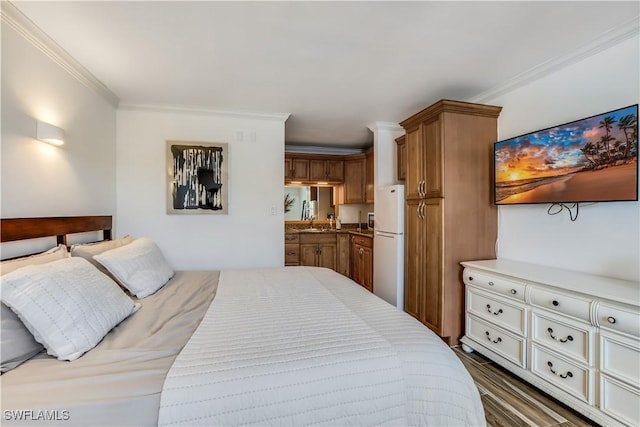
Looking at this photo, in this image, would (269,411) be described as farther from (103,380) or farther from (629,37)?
(629,37)

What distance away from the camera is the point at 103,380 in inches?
39.4

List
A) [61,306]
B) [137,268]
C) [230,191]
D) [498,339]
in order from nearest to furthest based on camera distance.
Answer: [61,306] < [137,268] < [498,339] < [230,191]

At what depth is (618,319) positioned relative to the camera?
154cm

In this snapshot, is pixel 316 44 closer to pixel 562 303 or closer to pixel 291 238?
pixel 562 303

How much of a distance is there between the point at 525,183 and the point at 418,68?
1.29m

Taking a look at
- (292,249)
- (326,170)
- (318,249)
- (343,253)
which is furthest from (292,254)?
(326,170)

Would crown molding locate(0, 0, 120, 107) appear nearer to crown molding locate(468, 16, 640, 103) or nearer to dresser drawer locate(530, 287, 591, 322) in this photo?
crown molding locate(468, 16, 640, 103)

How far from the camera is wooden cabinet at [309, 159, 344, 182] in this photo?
514 cm

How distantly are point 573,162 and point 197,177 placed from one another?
3480mm

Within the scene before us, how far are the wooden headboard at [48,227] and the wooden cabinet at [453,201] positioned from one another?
3082mm

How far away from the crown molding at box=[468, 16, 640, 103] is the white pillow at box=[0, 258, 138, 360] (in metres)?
3.37

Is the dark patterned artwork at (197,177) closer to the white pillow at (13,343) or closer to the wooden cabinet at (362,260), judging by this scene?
the wooden cabinet at (362,260)

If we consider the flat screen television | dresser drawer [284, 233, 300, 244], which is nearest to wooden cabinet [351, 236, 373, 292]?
dresser drawer [284, 233, 300, 244]

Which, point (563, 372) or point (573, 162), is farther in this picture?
point (573, 162)
